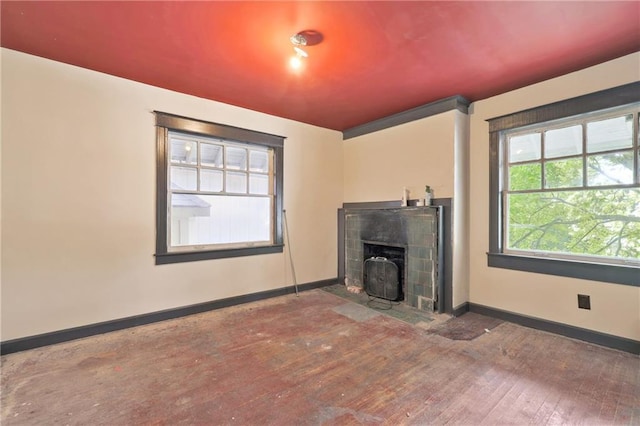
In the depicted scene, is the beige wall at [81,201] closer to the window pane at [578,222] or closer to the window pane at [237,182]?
the window pane at [237,182]

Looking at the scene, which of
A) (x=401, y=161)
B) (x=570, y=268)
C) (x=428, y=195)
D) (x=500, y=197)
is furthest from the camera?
(x=401, y=161)

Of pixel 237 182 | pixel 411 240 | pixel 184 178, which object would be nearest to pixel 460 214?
pixel 411 240

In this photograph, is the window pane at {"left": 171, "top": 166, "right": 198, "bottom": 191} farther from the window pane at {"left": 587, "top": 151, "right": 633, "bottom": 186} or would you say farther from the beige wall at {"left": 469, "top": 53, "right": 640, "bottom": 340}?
the window pane at {"left": 587, "top": 151, "right": 633, "bottom": 186}

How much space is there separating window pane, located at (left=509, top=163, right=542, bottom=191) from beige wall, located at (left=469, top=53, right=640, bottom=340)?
272 millimetres

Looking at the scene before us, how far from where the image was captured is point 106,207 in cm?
291

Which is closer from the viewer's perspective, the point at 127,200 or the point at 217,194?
the point at 127,200

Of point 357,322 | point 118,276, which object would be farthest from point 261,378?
point 118,276

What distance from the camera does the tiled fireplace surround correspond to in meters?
3.52

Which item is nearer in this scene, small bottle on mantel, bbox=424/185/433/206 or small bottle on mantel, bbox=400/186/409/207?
small bottle on mantel, bbox=424/185/433/206

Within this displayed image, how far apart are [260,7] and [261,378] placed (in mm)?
2640

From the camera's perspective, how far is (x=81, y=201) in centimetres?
279

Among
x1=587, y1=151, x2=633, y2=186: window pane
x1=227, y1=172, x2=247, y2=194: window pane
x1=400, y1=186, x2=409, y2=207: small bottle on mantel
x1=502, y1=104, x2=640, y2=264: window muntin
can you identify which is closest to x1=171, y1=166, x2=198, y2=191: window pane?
x1=227, y1=172, x2=247, y2=194: window pane

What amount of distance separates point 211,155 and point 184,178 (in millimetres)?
460

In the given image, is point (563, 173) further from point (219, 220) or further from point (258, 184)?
point (219, 220)
